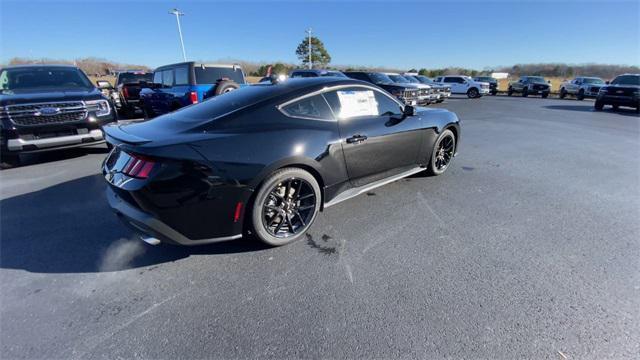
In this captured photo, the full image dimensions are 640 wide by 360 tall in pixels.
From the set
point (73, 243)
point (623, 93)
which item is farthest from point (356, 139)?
point (623, 93)

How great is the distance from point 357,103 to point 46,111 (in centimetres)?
503

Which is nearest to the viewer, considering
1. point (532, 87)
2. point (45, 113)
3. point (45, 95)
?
point (45, 113)

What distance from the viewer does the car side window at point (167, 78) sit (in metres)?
7.72

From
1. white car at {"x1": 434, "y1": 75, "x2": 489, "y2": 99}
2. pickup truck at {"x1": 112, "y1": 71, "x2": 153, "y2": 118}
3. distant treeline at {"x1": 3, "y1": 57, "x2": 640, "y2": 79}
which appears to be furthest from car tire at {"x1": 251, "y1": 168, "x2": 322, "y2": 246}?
distant treeline at {"x1": 3, "y1": 57, "x2": 640, "y2": 79}

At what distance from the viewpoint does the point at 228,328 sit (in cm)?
188

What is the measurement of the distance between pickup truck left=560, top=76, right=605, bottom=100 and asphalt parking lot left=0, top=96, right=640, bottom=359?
24527 mm

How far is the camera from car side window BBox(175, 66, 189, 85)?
7.21 m

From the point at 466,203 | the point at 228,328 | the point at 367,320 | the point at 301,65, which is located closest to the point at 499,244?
the point at 466,203

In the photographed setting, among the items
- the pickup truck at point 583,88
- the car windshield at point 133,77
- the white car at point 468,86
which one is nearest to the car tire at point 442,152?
the car windshield at point 133,77

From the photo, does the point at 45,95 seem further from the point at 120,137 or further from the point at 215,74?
the point at 120,137

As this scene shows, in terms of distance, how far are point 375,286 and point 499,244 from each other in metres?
1.41

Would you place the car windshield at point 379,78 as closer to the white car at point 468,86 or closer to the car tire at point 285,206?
the white car at point 468,86

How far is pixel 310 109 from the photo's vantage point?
294cm

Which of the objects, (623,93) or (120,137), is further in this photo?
(623,93)
